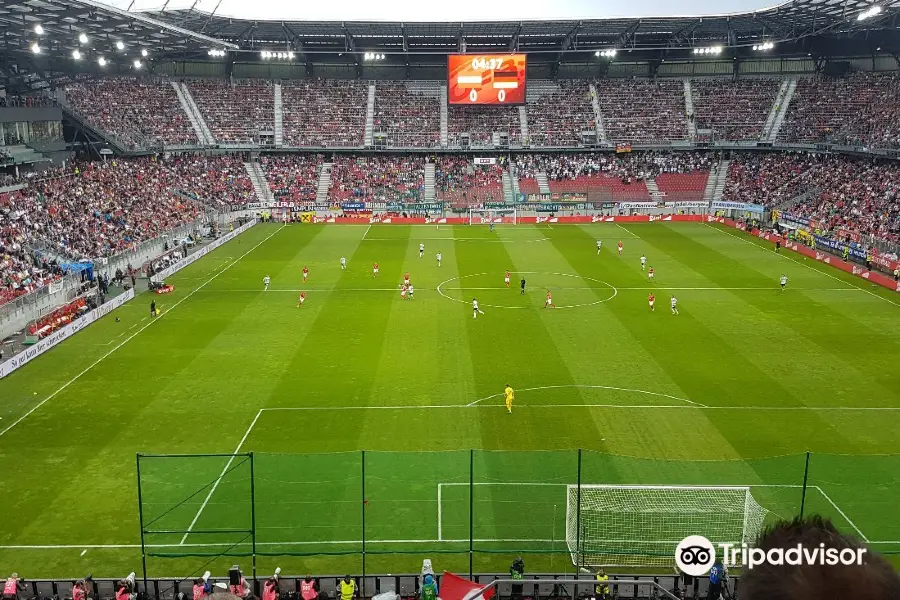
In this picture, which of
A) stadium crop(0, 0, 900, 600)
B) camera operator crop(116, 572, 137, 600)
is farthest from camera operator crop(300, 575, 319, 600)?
camera operator crop(116, 572, 137, 600)

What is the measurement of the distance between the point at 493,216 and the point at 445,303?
38.9 metres

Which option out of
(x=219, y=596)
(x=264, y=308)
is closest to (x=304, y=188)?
(x=264, y=308)

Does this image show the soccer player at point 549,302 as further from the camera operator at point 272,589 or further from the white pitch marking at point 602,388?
the camera operator at point 272,589

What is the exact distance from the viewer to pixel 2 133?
5941 centimetres

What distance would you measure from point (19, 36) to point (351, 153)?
42.1 metres

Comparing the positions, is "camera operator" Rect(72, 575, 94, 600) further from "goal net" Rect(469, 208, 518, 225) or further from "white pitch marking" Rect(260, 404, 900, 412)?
"goal net" Rect(469, 208, 518, 225)

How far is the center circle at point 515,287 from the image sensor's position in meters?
44.5

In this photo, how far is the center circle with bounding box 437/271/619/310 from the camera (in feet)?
146

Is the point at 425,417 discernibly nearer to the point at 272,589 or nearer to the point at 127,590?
the point at 272,589

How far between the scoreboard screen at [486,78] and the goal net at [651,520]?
7447 centimetres

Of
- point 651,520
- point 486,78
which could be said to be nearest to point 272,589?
point 651,520

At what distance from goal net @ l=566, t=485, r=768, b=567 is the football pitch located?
0.50 meters

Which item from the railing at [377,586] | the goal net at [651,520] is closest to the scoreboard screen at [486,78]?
the goal net at [651,520]

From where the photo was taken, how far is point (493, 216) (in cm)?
8206
